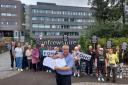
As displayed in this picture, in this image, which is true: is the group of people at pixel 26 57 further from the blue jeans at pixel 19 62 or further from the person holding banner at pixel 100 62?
the person holding banner at pixel 100 62

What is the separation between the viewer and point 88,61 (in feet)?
74.7

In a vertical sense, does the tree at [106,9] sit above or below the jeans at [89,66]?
above

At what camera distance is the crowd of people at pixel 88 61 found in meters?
20.6

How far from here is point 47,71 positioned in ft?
81.2

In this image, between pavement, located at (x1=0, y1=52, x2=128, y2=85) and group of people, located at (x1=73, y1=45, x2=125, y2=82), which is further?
group of people, located at (x1=73, y1=45, x2=125, y2=82)

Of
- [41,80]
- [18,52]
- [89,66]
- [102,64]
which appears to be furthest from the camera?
[18,52]

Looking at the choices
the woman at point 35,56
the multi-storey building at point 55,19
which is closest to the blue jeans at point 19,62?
the woman at point 35,56

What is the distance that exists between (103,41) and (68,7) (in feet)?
321

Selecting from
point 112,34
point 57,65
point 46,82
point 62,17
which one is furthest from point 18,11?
point 57,65

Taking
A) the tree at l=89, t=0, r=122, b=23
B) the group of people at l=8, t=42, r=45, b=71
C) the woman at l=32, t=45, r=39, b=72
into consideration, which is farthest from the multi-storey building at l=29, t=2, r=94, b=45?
the woman at l=32, t=45, r=39, b=72

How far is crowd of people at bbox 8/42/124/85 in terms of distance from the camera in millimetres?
20578

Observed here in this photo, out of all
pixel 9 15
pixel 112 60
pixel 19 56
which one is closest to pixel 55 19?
pixel 9 15

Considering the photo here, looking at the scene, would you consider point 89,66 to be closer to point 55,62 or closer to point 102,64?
point 102,64

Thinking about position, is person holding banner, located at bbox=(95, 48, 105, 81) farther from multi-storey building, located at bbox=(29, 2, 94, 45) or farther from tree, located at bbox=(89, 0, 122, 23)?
multi-storey building, located at bbox=(29, 2, 94, 45)
